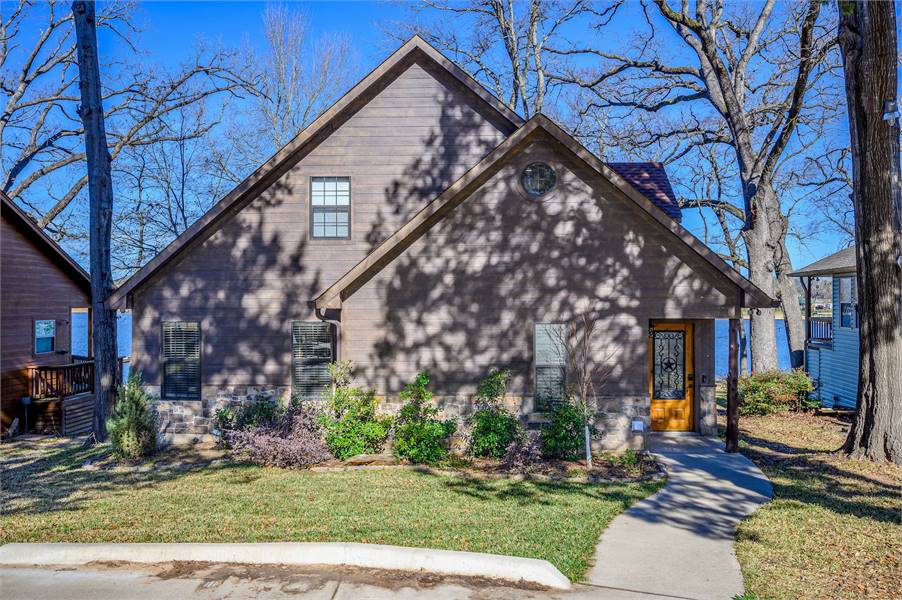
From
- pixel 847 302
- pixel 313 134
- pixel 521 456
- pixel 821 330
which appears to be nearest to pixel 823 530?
pixel 521 456

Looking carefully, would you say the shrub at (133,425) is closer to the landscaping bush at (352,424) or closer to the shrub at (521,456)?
the landscaping bush at (352,424)

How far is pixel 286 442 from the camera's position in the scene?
34.2ft

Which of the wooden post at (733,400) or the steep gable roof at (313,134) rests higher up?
the steep gable roof at (313,134)

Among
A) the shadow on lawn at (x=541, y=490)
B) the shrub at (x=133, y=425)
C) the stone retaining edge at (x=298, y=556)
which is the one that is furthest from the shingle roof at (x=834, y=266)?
the shrub at (x=133, y=425)

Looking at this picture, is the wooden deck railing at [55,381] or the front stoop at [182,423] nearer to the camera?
the front stoop at [182,423]

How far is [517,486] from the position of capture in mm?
9094

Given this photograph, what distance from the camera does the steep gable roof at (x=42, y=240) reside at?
50.2ft

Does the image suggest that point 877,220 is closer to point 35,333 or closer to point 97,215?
point 97,215

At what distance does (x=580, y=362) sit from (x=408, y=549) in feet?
19.8

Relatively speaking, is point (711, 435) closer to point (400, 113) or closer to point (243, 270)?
point (400, 113)

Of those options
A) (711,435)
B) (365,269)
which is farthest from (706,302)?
(365,269)

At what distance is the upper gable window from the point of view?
12.7 metres

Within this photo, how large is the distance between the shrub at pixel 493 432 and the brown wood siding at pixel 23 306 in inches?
495

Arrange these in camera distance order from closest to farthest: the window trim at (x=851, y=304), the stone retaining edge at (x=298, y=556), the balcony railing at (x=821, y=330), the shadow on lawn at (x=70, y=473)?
the stone retaining edge at (x=298, y=556) → the shadow on lawn at (x=70, y=473) → the window trim at (x=851, y=304) → the balcony railing at (x=821, y=330)
